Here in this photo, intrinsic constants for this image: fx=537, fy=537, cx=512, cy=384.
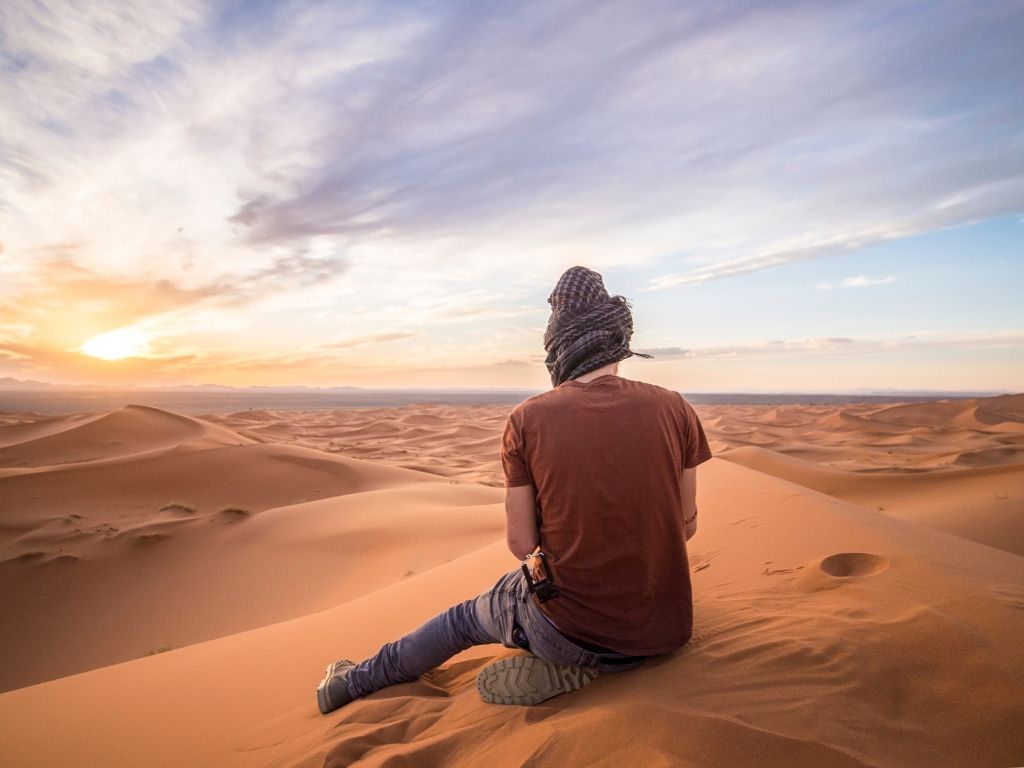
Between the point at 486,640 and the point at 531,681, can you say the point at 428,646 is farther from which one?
the point at 531,681

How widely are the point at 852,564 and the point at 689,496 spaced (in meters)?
1.51

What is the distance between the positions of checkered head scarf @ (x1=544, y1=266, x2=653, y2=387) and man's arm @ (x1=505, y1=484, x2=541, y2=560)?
0.49 meters

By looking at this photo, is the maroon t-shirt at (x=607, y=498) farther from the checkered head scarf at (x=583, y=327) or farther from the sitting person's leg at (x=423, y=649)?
the sitting person's leg at (x=423, y=649)

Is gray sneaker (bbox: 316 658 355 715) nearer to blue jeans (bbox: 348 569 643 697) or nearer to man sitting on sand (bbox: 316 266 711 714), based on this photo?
blue jeans (bbox: 348 569 643 697)

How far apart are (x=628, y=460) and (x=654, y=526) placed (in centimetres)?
29

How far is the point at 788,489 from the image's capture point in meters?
5.26

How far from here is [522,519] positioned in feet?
7.26

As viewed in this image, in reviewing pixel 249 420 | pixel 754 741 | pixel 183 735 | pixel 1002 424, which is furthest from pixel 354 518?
pixel 249 420

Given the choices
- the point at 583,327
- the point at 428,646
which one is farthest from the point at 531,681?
the point at 583,327

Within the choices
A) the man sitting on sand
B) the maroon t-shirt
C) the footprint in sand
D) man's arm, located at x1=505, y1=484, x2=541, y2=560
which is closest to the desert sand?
the footprint in sand

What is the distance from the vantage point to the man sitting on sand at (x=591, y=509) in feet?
6.84

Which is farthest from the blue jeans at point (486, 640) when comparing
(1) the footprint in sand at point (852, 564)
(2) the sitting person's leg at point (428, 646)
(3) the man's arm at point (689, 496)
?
(1) the footprint in sand at point (852, 564)

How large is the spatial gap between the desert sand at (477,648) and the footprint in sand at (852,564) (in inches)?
0.7

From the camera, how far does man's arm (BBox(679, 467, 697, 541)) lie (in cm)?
236
